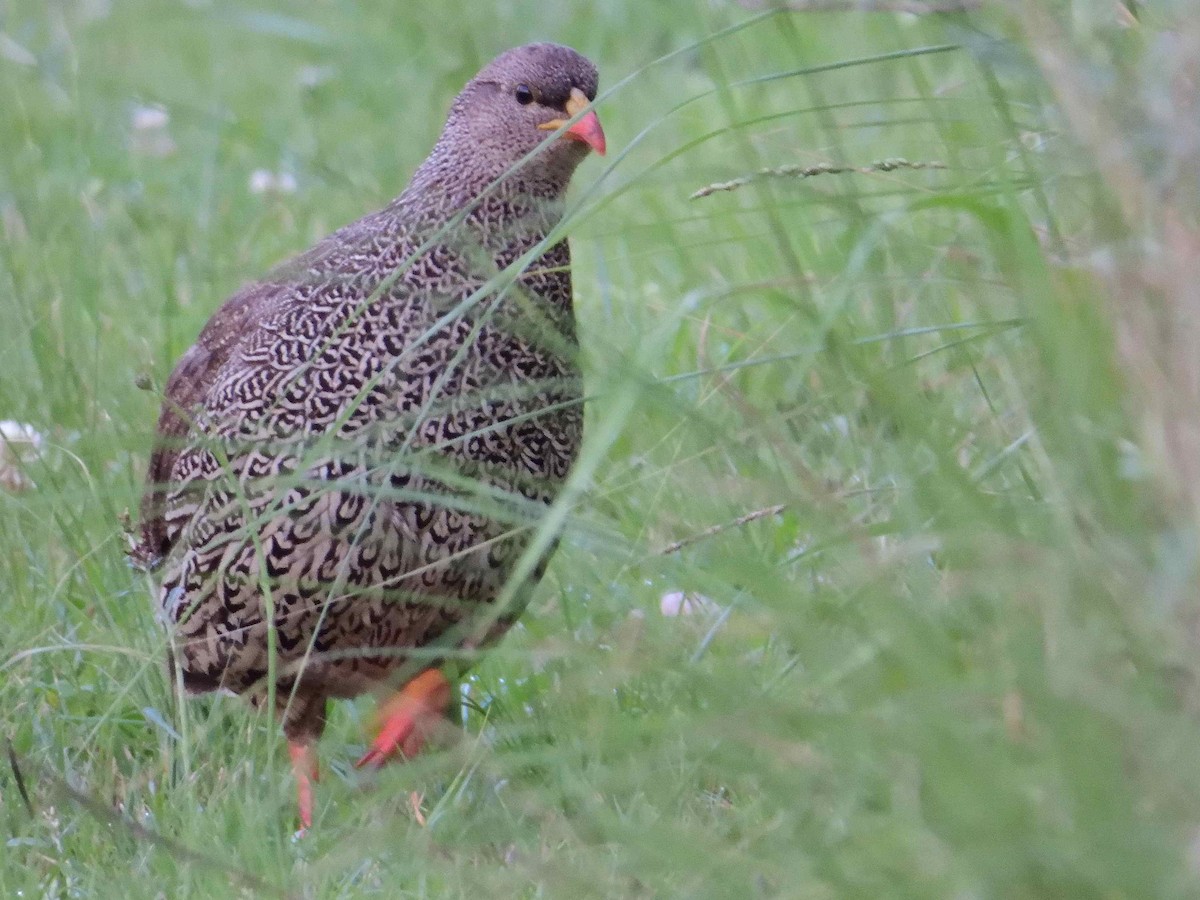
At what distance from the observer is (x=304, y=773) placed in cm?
302

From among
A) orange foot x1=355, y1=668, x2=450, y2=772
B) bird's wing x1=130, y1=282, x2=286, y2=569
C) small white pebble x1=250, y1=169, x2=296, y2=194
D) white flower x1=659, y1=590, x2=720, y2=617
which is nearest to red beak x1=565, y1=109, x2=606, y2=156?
bird's wing x1=130, y1=282, x2=286, y2=569

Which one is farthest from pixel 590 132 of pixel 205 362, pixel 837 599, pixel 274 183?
pixel 274 183

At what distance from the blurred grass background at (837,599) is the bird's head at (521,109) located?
0.11 metres

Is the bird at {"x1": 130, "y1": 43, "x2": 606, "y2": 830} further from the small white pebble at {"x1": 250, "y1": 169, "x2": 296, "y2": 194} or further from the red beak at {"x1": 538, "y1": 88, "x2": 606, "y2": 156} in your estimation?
the small white pebble at {"x1": 250, "y1": 169, "x2": 296, "y2": 194}

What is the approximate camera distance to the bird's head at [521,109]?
3.46 metres

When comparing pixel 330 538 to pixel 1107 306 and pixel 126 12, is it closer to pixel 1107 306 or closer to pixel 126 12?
pixel 1107 306

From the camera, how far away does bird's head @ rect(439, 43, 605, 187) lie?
3461 millimetres

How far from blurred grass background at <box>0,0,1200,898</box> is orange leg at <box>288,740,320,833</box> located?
0.04 meters

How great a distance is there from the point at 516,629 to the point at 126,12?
185 inches

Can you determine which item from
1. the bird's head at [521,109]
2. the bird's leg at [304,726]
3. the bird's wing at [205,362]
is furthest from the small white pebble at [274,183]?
the bird's leg at [304,726]

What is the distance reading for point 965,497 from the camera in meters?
1.78

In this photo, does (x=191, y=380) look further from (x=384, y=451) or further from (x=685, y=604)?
(x=685, y=604)

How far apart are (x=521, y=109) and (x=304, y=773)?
128 centimetres

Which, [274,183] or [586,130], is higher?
[586,130]
